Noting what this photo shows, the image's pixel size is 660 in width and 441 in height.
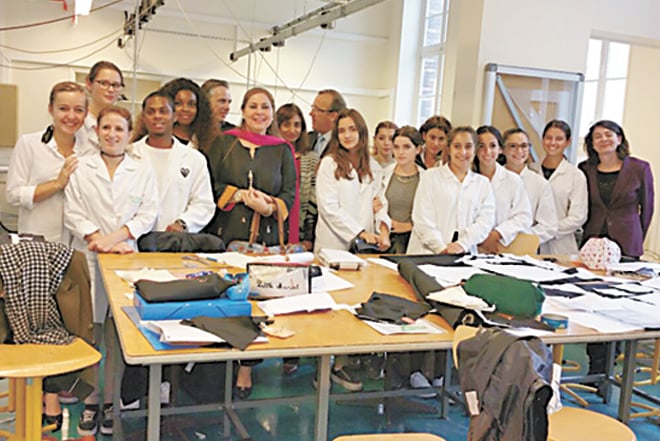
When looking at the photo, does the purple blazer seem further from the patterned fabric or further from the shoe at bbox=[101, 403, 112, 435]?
the patterned fabric

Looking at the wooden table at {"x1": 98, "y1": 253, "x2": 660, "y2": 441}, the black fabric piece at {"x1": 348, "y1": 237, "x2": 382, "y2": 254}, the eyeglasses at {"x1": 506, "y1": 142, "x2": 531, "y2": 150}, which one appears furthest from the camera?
the eyeglasses at {"x1": 506, "y1": 142, "x2": 531, "y2": 150}

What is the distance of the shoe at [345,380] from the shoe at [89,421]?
3.78 ft

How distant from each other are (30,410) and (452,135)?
2.40 meters

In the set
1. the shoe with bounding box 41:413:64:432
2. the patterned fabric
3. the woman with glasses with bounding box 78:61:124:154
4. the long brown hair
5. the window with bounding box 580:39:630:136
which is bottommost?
the shoe with bounding box 41:413:64:432

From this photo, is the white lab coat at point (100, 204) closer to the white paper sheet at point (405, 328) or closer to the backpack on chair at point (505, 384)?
the white paper sheet at point (405, 328)

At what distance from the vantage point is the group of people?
2861mm

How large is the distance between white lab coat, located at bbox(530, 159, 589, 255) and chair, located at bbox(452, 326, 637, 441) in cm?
198

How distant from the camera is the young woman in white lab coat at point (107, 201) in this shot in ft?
9.15

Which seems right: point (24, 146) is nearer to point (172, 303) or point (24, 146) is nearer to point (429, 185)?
point (172, 303)

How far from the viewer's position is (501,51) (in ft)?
15.6

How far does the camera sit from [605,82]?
8406 mm

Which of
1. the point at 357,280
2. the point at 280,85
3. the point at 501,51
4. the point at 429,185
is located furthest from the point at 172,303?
the point at 280,85

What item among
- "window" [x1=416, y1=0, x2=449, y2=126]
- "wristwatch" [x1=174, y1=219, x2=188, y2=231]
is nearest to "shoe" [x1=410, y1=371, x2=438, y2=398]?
"wristwatch" [x1=174, y1=219, x2=188, y2=231]

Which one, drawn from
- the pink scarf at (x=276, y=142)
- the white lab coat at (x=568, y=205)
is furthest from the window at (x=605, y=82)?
the pink scarf at (x=276, y=142)
